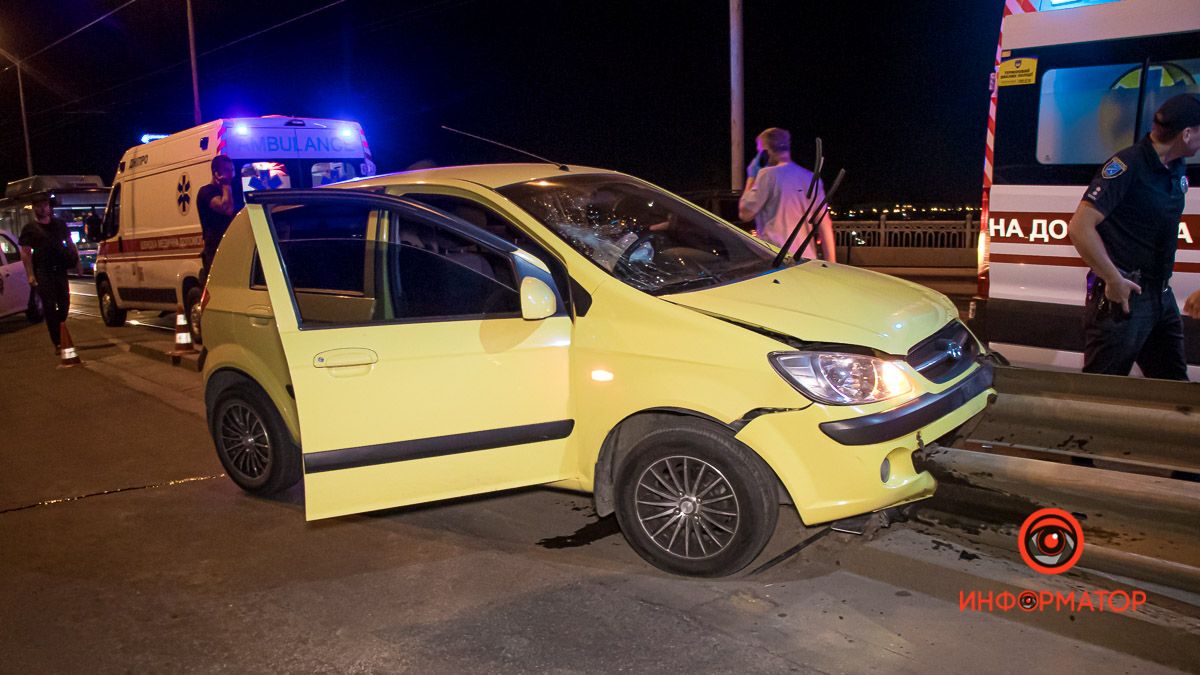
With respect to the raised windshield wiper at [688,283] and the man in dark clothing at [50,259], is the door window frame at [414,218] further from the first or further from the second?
the man in dark clothing at [50,259]

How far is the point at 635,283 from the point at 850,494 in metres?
1.29

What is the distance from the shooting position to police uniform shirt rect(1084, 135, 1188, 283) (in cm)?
445

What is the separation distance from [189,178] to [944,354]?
965cm

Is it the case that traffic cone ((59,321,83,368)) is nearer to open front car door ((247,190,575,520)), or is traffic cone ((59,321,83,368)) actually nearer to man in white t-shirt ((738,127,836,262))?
open front car door ((247,190,575,520))

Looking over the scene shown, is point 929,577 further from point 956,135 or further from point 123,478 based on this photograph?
point 956,135

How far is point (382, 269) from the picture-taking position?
4.63m

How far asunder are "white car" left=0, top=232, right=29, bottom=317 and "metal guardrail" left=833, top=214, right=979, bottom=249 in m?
14.6

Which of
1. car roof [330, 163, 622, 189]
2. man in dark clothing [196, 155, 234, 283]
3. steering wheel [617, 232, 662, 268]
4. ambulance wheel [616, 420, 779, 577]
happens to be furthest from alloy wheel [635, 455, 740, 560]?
man in dark clothing [196, 155, 234, 283]

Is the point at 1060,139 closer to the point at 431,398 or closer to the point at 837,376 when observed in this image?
the point at 837,376

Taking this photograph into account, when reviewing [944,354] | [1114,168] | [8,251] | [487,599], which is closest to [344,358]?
[487,599]

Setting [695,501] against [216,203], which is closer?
[695,501]

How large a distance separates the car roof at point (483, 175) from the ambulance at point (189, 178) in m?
6.02

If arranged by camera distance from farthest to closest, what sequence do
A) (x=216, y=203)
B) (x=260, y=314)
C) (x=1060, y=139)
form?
(x=216, y=203) < (x=1060, y=139) < (x=260, y=314)

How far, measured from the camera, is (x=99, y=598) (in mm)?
4133
